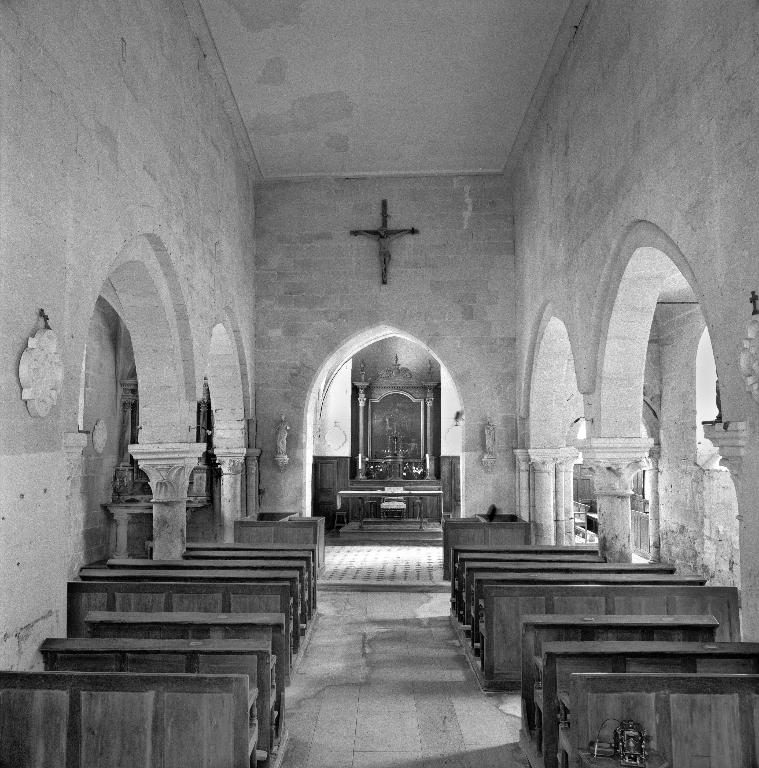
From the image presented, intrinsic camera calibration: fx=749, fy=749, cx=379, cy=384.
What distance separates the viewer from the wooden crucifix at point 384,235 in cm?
1320

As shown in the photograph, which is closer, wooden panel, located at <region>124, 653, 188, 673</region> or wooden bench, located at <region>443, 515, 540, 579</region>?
wooden panel, located at <region>124, 653, 188, 673</region>

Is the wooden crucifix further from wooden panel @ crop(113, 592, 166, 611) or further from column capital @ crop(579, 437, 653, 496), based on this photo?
wooden panel @ crop(113, 592, 166, 611)

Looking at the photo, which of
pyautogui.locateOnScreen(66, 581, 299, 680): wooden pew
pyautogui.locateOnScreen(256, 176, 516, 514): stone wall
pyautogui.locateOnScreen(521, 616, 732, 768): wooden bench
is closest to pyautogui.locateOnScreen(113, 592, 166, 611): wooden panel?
pyautogui.locateOnScreen(66, 581, 299, 680): wooden pew

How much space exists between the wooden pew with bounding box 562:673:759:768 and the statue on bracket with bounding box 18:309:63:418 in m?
3.56

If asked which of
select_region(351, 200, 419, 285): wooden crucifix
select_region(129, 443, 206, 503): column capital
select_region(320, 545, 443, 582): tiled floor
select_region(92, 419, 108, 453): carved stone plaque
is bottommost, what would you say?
select_region(320, 545, 443, 582): tiled floor

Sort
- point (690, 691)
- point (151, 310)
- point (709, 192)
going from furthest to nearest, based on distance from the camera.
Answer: point (151, 310) → point (709, 192) → point (690, 691)

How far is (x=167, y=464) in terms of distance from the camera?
8617 mm

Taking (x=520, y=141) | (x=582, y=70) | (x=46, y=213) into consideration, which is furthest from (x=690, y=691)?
(x=520, y=141)

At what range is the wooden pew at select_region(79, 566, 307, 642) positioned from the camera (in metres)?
6.61

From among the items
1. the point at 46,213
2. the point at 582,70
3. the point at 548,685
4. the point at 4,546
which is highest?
the point at 582,70

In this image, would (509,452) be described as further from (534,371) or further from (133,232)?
(133,232)

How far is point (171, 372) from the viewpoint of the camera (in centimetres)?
873

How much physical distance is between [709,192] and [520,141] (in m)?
7.06

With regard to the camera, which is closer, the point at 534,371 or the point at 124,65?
the point at 124,65
